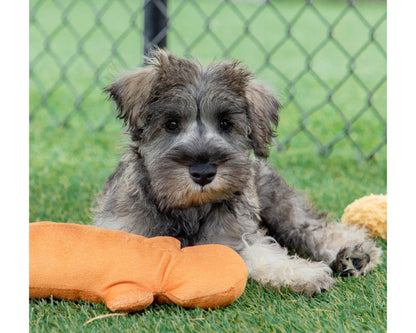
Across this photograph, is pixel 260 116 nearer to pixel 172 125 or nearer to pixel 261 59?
pixel 172 125

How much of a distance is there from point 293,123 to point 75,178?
263 centimetres

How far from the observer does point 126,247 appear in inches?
97.6

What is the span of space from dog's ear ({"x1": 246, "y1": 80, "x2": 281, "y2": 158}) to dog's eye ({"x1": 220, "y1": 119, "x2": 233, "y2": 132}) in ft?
0.43

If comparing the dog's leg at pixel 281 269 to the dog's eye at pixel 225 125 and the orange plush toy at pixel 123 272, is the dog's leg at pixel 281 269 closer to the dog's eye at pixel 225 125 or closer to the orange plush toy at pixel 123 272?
the orange plush toy at pixel 123 272

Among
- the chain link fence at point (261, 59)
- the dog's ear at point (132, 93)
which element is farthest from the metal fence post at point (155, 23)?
the dog's ear at point (132, 93)

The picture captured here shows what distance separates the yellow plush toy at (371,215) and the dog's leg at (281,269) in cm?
71

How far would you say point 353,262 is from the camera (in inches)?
117

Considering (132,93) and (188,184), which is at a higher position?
(132,93)

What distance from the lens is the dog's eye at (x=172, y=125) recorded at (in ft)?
9.00

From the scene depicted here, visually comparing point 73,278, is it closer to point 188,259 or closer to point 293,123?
point 188,259

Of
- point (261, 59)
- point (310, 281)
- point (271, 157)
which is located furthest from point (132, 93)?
point (261, 59)

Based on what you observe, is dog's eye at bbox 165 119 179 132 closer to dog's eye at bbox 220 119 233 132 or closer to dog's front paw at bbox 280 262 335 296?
dog's eye at bbox 220 119 233 132

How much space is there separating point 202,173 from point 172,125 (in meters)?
0.37

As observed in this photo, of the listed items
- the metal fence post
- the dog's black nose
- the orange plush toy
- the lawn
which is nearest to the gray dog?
the dog's black nose
